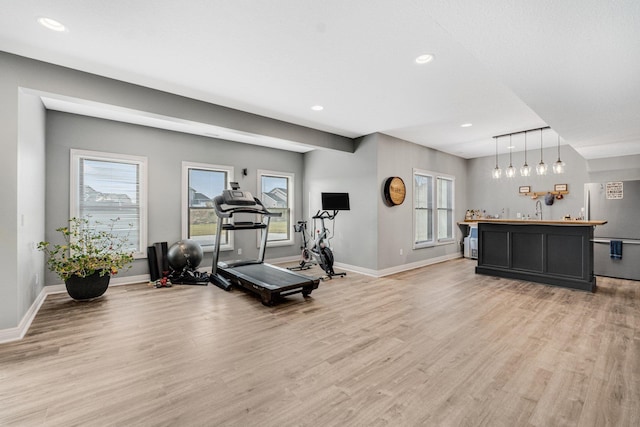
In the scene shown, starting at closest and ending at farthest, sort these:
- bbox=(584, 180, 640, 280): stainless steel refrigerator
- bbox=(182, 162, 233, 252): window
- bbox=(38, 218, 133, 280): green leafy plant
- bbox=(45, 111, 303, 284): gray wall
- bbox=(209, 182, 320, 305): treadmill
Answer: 1. bbox=(38, 218, 133, 280): green leafy plant
2. bbox=(209, 182, 320, 305): treadmill
3. bbox=(45, 111, 303, 284): gray wall
4. bbox=(584, 180, 640, 280): stainless steel refrigerator
5. bbox=(182, 162, 233, 252): window

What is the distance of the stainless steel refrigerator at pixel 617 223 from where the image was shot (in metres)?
5.26

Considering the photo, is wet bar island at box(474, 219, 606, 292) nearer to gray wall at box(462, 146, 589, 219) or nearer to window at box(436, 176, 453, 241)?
window at box(436, 176, 453, 241)

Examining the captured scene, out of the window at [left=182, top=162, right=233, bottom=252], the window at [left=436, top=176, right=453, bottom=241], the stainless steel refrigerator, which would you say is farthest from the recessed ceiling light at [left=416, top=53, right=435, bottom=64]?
the stainless steel refrigerator

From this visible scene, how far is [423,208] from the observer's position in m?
6.95

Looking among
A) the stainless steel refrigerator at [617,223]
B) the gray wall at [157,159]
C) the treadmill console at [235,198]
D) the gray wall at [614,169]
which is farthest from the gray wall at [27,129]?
the gray wall at [614,169]

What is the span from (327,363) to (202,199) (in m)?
4.54

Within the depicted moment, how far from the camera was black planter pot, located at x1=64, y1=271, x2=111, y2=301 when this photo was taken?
3920 mm

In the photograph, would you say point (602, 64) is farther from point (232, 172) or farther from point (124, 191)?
point (124, 191)

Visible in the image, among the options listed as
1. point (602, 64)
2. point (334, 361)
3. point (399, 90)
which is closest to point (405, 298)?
point (334, 361)

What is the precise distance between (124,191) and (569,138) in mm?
7448

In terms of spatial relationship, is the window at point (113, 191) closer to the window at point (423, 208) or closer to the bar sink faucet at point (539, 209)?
the window at point (423, 208)

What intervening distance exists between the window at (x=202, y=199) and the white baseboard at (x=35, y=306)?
3.63 feet

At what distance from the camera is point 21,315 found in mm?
3000

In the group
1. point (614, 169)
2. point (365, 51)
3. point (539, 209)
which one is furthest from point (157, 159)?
point (614, 169)
